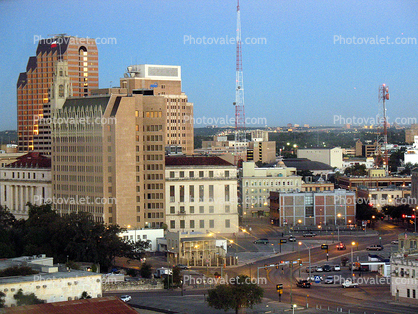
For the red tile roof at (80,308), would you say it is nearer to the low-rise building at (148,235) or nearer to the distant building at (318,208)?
the low-rise building at (148,235)

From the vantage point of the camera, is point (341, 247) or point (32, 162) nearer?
point (341, 247)

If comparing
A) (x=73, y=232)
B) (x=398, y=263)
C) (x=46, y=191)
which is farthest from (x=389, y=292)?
(x=46, y=191)

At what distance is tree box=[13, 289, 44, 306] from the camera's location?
67.5 metres

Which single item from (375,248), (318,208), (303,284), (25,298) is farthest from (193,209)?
(25,298)

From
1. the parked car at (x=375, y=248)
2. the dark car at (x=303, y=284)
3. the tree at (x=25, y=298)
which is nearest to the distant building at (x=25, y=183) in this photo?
the parked car at (x=375, y=248)

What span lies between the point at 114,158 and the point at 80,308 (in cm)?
6075

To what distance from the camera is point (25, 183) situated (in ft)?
483

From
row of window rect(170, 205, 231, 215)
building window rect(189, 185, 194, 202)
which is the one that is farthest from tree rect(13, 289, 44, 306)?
building window rect(189, 185, 194, 202)

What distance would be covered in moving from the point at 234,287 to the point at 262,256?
35696mm

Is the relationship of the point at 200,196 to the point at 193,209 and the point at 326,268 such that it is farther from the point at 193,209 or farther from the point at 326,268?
the point at 326,268

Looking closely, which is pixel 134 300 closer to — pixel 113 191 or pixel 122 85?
pixel 113 191

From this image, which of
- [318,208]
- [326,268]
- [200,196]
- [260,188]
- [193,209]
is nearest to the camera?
[326,268]

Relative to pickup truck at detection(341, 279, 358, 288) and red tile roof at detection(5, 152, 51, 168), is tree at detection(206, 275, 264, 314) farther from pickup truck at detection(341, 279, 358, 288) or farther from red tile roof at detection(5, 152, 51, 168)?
red tile roof at detection(5, 152, 51, 168)

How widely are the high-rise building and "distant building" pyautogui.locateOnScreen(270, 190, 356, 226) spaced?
2632 centimetres
